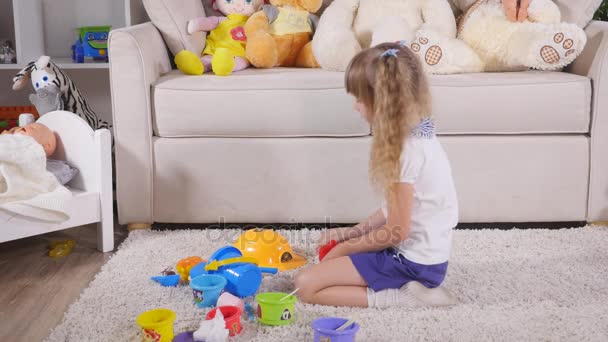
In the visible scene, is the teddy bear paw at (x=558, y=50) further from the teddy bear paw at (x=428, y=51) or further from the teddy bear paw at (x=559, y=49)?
the teddy bear paw at (x=428, y=51)

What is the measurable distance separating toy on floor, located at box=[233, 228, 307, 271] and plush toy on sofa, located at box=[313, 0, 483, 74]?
705 millimetres

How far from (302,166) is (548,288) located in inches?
30.0

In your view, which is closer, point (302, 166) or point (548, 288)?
point (548, 288)

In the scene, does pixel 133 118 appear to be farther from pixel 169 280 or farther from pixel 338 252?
pixel 338 252

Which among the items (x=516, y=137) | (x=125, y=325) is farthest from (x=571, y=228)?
(x=125, y=325)

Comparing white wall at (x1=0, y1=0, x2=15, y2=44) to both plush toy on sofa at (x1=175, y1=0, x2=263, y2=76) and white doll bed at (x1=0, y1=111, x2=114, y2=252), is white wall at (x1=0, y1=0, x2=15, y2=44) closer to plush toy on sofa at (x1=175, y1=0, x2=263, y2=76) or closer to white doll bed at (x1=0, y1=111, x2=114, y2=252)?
plush toy on sofa at (x1=175, y1=0, x2=263, y2=76)

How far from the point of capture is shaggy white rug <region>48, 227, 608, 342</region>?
1.36 m

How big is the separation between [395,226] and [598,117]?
891 mm

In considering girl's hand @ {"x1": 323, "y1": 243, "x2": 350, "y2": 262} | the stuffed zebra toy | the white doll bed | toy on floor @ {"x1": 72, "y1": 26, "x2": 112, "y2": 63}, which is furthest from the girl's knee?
toy on floor @ {"x1": 72, "y1": 26, "x2": 112, "y2": 63}

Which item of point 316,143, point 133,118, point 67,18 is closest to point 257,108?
point 316,143

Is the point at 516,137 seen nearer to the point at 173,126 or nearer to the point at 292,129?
the point at 292,129

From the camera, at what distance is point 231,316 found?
1.35 metres

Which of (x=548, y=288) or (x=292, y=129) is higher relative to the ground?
(x=292, y=129)

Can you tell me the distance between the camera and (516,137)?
2.00 m
